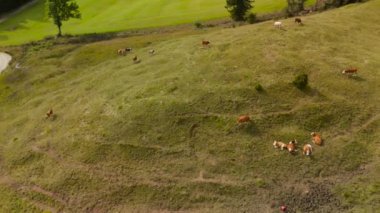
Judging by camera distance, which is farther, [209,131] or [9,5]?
[9,5]

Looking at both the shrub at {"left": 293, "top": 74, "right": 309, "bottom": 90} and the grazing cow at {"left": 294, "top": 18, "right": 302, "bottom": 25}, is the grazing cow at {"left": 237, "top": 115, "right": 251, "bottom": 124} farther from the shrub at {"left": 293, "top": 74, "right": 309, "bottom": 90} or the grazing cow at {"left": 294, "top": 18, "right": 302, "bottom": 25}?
the grazing cow at {"left": 294, "top": 18, "right": 302, "bottom": 25}

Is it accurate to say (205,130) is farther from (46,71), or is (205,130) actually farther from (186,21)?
(186,21)

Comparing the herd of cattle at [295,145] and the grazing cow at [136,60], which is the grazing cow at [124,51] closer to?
the grazing cow at [136,60]

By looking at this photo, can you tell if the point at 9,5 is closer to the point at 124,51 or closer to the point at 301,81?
the point at 124,51

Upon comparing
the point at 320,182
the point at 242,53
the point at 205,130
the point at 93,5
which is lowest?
the point at 320,182

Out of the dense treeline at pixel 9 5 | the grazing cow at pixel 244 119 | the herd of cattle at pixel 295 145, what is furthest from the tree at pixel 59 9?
the herd of cattle at pixel 295 145

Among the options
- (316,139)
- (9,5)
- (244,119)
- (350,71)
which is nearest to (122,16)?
(9,5)

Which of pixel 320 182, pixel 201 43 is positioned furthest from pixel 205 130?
pixel 201 43
